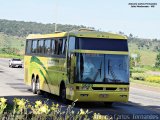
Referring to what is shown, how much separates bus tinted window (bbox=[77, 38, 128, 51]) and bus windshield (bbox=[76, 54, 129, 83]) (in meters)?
0.38

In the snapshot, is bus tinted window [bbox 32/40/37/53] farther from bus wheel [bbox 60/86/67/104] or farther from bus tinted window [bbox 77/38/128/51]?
bus tinted window [bbox 77/38/128/51]

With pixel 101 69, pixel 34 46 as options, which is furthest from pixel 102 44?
pixel 34 46

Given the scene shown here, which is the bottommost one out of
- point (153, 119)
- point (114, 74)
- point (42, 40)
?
point (153, 119)

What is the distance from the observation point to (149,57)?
179750 mm

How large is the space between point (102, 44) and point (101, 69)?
119 centimetres

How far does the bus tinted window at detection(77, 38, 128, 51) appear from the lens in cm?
1981

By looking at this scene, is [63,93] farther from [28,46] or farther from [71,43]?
[28,46]

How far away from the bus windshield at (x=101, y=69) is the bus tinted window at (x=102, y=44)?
38 cm

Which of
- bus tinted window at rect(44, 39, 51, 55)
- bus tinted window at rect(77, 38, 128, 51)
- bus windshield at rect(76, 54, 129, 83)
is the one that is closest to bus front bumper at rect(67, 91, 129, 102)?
bus windshield at rect(76, 54, 129, 83)

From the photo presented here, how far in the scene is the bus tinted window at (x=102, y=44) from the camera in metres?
19.8

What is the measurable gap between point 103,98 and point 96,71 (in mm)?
1144

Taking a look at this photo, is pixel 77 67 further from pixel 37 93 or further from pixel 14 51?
pixel 14 51

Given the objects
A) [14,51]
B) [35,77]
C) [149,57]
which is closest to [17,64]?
[35,77]

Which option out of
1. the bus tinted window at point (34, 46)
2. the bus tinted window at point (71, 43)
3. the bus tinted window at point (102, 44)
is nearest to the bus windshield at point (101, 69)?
the bus tinted window at point (102, 44)
